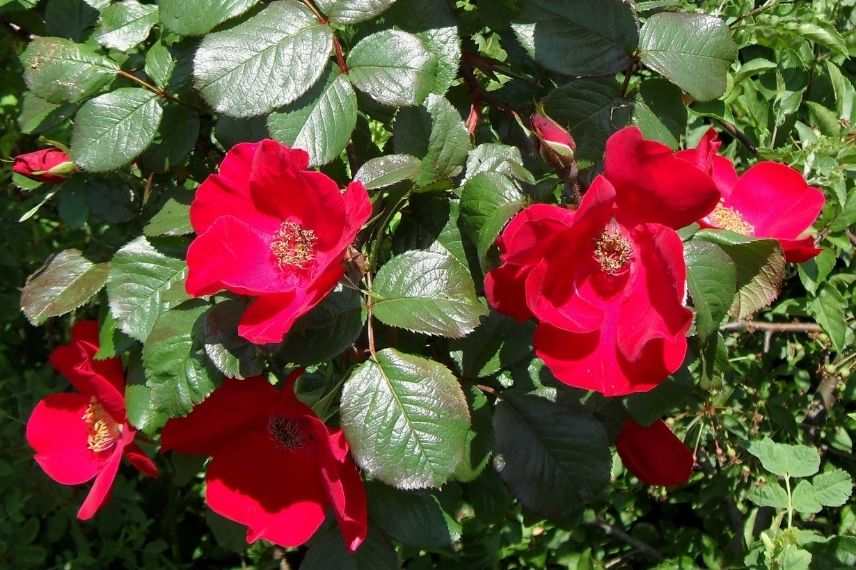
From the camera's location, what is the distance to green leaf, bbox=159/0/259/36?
3.33 feet

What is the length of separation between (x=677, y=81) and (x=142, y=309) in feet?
2.14

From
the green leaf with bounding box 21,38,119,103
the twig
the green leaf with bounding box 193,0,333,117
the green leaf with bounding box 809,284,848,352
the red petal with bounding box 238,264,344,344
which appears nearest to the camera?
the red petal with bounding box 238,264,344,344

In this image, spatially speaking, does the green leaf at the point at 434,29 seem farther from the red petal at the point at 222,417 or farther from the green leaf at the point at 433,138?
the red petal at the point at 222,417

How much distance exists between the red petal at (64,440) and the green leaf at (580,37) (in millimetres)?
811

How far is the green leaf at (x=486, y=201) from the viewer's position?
101cm

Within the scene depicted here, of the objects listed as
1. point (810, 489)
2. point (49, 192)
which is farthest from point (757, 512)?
point (49, 192)

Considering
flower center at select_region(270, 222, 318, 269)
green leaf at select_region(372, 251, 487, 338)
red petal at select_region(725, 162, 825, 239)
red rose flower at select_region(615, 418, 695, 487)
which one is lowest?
red rose flower at select_region(615, 418, 695, 487)

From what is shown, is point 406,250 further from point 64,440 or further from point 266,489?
point 64,440

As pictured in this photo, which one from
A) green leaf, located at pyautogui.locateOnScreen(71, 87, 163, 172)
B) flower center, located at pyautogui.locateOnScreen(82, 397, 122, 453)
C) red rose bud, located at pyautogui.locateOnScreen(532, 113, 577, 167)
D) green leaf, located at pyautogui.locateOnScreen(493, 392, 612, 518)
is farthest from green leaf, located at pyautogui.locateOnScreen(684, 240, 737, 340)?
flower center, located at pyautogui.locateOnScreen(82, 397, 122, 453)

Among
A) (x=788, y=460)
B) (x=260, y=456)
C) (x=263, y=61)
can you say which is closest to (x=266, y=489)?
(x=260, y=456)

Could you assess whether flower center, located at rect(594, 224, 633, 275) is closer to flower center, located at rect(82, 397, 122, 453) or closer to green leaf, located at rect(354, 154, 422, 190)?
green leaf, located at rect(354, 154, 422, 190)

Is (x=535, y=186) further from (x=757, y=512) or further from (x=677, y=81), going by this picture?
(x=757, y=512)

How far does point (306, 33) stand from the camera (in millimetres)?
1037

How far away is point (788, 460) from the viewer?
1.34 meters
